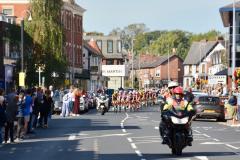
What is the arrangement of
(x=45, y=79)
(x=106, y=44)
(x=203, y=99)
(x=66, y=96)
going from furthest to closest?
(x=106, y=44) → (x=45, y=79) → (x=66, y=96) → (x=203, y=99)

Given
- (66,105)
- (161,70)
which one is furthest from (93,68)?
(66,105)

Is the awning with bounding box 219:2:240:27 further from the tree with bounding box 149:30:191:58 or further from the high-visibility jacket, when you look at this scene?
the tree with bounding box 149:30:191:58

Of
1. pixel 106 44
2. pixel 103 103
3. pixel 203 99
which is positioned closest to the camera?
pixel 203 99

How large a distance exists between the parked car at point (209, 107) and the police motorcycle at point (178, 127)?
73.4 ft

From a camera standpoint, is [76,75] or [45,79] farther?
[76,75]

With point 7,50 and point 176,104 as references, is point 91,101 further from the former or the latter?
point 176,104

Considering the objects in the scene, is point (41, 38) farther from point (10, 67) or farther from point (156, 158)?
point (156, 158)

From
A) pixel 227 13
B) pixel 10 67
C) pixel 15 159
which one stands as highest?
pixel 227 13

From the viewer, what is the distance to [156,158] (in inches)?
782

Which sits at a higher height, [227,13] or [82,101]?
[227,13]

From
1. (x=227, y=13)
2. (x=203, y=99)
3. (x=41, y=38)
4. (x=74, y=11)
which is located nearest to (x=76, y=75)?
(x=74, y=11)

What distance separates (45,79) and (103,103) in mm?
14414

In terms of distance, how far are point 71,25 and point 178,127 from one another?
8599 cm

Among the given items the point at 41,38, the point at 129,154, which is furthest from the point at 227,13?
the point at 129,154
